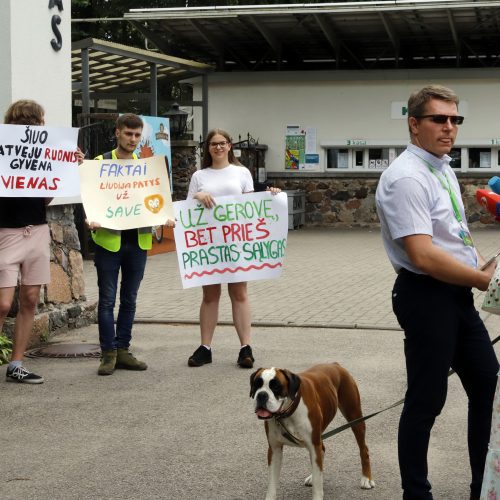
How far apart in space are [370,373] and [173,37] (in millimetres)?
17399

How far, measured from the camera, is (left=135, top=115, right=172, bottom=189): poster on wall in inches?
636

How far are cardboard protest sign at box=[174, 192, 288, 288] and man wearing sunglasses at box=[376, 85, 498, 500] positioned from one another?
3903 millimetres

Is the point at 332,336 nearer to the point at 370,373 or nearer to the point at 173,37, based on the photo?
the point at 370,373

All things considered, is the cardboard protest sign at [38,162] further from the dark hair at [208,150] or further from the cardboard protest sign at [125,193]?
the dark hair at [208,150]

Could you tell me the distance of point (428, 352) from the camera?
4324 millimetres

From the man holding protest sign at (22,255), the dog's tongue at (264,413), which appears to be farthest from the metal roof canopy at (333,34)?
the dog's tongue at (264,413)

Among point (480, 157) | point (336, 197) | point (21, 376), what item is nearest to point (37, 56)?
point (21, 376)

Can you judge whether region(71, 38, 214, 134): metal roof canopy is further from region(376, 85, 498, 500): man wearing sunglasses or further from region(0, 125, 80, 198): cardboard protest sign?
region(376, 85, 498, 500): man wearing sunglasses

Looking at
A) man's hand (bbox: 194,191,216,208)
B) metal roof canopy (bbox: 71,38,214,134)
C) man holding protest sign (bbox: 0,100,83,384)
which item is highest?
metal roof canopy (bbox: 71,38,214,134)

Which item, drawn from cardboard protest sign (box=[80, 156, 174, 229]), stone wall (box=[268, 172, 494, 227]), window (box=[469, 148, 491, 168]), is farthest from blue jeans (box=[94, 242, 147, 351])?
window (box=[469, 148, 491, 168])

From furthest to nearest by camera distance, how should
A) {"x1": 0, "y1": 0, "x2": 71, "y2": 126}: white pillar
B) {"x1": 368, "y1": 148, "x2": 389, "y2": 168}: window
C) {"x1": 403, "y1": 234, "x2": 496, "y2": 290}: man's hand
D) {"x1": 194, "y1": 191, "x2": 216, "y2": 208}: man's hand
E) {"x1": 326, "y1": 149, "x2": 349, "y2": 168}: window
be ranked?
{"x1": 326, "y1": 149, "x2": 349, "y2": 168}: window
{"x1": 368, "y1": 148, "x2": 389, "y2": 168}: window
{"x1": 0, "y1": 0, "x2": 71, "y2": 126}: white pillar
{"x1": 194, "y1": 191, "x2": 216, "y2": 208}: man's hand
{"x1": 403, "y1": 234, "x2": 496, "y2": 290}: man's hand

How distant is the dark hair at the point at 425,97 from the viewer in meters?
4.35

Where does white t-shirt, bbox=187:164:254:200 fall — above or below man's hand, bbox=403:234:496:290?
above

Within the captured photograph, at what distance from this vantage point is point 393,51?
2420 cm
